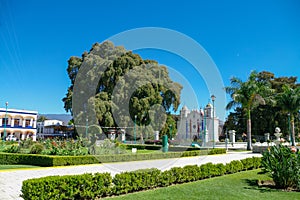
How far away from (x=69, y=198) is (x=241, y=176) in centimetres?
641

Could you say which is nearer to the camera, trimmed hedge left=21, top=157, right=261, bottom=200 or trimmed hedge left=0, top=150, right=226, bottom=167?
trimmed hedge left=21, top=157, right=261, bottom=200

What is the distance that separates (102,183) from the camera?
6.20 m

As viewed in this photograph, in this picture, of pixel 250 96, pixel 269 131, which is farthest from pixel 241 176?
pixel 269 131

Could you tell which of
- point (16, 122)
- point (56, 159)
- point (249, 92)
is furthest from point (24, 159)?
point (16, 122)

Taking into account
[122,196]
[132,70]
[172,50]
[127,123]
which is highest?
[132,70]

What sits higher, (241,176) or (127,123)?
(127,123)

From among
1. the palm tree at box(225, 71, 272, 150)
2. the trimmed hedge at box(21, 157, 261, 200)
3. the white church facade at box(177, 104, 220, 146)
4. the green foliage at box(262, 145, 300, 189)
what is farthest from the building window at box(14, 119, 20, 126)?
the green foliage at box(262, 145, 300, 189)

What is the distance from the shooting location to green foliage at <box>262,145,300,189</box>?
283 inches

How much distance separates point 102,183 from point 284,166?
5.07m

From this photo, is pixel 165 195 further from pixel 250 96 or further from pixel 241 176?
pixel 250 96

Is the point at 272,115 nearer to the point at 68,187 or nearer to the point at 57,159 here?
the point at 57,159

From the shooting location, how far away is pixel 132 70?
106 feet

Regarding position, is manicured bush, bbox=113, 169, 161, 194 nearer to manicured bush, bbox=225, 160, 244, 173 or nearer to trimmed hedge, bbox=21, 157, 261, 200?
trimmed hedge, bbox=21, 157, 261, 200

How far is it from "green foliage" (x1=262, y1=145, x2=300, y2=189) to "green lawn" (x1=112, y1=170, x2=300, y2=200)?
47cm
